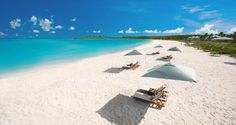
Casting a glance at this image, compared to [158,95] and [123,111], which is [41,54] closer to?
[123,111]

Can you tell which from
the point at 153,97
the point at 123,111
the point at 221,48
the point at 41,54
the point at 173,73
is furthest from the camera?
the point at 41,54

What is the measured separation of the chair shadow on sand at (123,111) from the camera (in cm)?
612

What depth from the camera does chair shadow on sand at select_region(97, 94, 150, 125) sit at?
20.1 ft

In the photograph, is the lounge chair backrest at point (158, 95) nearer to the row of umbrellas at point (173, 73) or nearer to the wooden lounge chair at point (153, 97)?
the wooden lounge chair at point (153, 97)

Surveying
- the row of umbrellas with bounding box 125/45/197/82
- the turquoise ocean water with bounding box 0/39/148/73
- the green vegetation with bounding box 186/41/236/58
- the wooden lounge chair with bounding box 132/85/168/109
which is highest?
the row of umbrellas with bounding box 125/45/197/82

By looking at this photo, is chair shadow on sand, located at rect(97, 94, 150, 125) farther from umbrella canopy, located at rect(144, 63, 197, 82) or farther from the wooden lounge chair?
umbrella canopy, located at rect(144, 63, 197, 82)

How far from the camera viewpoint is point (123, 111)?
21.8ft

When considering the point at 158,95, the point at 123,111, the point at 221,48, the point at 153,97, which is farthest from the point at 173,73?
the point at 221,48

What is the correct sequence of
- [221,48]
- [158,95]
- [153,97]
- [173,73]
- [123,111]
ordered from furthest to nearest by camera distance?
[221,48] < [173,73] < [158,95] < [153,97] < [123,111]

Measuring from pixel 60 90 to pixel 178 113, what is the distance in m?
6.25

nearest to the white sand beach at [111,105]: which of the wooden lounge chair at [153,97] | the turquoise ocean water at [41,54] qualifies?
the wooden lounge chair at [153,97]

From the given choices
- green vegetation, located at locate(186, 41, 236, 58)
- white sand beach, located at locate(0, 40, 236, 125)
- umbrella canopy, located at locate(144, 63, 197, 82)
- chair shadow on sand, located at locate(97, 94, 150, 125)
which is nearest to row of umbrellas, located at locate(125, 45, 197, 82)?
umbrella canopy, located at locate(144, 63, 197, 82)

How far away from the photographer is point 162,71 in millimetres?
8008

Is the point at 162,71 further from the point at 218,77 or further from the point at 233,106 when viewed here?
the point at 218,77
